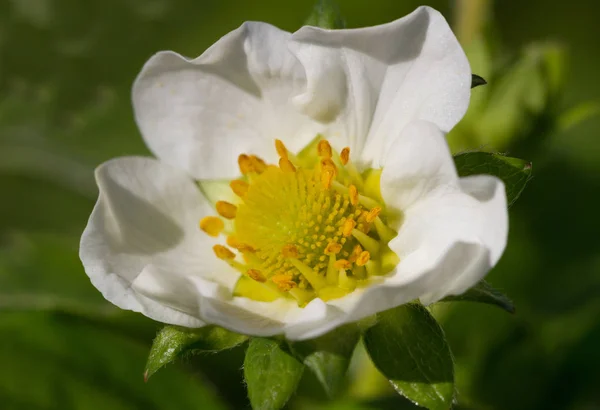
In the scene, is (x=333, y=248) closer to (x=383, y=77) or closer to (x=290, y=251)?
(x=290, y=251)

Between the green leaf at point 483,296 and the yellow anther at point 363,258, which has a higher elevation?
the green leaf at point 483,296

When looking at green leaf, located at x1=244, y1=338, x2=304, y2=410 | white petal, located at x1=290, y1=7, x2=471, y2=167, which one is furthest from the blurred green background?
green leaf, located at x1=244, y1=338, x2=304, y2=410

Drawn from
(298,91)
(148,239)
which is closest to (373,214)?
(298,91)

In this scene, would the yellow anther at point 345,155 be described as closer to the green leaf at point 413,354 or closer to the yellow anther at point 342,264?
the yellow anther at point 342,264

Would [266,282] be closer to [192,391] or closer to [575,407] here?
[192,391]

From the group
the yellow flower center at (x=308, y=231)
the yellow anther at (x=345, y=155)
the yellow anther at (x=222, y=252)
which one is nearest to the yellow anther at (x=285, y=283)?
the yellow flower center at (x=308, y=231)

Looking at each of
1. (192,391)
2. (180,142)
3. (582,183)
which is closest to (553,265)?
(582,183)

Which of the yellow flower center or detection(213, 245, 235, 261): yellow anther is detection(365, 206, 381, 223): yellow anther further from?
detection(213, 245, 235, 261): yellow anther
